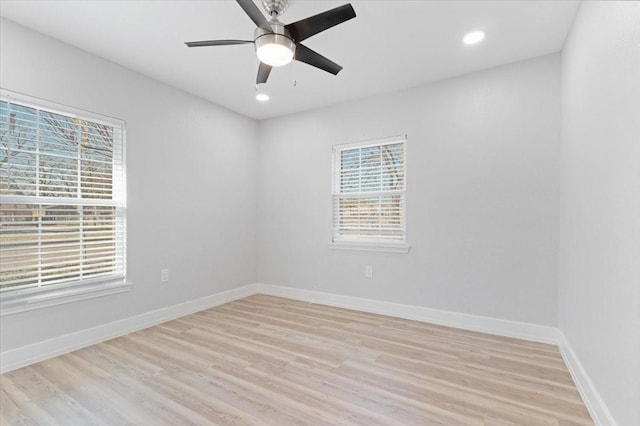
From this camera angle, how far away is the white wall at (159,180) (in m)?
A: 2.49

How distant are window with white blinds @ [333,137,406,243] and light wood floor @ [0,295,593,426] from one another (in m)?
1.19

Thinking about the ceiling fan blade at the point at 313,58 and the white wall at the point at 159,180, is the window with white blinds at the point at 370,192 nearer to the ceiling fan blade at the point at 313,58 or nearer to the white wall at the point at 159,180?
the white wall at the point at 159,180

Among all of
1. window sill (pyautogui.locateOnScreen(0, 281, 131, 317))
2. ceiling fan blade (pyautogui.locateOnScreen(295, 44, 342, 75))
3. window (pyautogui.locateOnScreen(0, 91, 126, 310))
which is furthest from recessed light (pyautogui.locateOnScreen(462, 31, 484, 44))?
window sill (pyautogui.locateOnScreen(0, 281, 131, 317))

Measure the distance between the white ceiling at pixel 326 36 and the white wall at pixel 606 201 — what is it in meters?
0.43

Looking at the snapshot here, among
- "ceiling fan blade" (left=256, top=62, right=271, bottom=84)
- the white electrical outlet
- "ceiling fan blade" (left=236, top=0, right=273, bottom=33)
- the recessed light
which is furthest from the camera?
the white electrical outlet

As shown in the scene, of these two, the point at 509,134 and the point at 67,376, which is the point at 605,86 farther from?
the point at 67,376

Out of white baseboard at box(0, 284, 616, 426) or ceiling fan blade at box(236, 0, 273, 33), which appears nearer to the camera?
ceiling fan blade at box(236, 0, 273, 33)

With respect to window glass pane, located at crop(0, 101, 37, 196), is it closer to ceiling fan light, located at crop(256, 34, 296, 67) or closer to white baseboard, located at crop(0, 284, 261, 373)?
white baseboard, located at crop(0, 284, 261, 373)

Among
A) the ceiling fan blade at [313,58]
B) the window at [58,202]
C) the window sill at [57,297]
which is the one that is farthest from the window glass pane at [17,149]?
the ceiling fan blade at [313,58]

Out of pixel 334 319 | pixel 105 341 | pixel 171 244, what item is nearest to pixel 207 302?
pixel 171 244

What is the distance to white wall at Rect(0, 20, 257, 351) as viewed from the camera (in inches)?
98.1

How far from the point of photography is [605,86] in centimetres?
169

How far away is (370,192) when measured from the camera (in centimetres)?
383

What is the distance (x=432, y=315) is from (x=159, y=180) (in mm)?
3364
